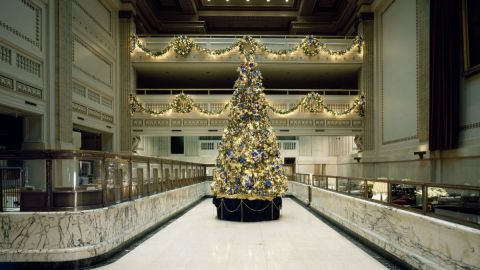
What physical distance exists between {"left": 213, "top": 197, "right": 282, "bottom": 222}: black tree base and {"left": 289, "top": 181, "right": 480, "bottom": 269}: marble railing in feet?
5.27

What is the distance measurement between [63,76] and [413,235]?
10419 mm

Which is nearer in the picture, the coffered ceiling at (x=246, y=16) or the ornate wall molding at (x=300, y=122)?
the ornate wall molding at (x=300, y=122)

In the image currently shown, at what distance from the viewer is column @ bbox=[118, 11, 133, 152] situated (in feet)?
56.6

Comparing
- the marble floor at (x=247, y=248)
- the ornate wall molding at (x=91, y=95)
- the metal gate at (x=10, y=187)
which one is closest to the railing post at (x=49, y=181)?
the metal gate at (x=10, y=187)

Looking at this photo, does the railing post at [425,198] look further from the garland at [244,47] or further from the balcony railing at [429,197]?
the garland at [244,47]

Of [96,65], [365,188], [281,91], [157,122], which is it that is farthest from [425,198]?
[281,91]

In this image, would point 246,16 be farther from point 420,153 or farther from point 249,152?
point 249,152

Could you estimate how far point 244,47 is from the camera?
58.2ft

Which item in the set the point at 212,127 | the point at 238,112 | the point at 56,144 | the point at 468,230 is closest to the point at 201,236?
the point at 238,112

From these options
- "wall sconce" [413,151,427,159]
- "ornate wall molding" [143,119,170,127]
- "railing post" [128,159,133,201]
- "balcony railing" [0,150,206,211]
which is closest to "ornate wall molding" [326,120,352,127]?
"wall sconce" [413,151,427,159]

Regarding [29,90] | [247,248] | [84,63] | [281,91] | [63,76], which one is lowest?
[247,248]

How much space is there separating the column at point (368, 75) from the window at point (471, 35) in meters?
7.99

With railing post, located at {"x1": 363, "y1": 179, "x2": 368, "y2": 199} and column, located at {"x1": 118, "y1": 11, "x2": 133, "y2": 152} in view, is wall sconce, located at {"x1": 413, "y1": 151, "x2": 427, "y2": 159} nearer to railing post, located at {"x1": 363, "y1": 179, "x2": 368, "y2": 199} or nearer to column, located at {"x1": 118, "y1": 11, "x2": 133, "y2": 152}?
railing post, located at {"x1": 363, "y1": 179, "x2": 368, "y2": 199}

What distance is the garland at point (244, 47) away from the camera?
17.5 meters
